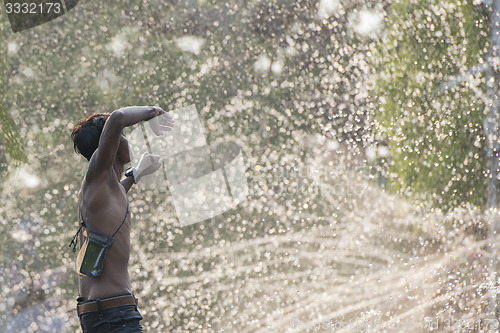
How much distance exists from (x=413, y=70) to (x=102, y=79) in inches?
84.6

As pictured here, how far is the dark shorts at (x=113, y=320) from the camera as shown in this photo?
65.3 inches

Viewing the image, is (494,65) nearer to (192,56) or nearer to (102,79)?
(192,56)

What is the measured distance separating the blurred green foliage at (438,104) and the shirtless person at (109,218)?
2.79m

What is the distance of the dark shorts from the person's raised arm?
35 cm

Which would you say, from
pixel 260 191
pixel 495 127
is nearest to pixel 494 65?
pixel 495 127

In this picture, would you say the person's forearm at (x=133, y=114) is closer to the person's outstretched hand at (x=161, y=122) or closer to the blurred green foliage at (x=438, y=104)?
the person's outstretched hand at (x=161, y=122)

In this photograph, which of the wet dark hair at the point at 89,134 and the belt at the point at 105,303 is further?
the wet dark hair at the point at 89,134

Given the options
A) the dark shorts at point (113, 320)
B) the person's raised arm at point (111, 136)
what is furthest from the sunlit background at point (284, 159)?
the person's raised arm at point (111, 136)

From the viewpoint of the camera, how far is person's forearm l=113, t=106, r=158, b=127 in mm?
1644

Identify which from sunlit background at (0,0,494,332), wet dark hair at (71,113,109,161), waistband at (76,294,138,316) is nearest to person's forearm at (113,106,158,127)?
wet dark hair at (71,113,109,161)

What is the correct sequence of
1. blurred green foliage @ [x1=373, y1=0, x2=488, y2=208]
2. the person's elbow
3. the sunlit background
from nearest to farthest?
the person's elbow
the sunlit background
blurred green foliage @ [x1=373, y1=0, x2=488, y2=208]

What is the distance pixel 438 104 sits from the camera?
14.0 ft

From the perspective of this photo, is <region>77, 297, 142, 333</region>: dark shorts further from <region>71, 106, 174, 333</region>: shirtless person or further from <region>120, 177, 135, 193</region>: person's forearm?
<region>120, 177, 135, 193</region>: person's forearm

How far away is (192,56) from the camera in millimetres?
4762
